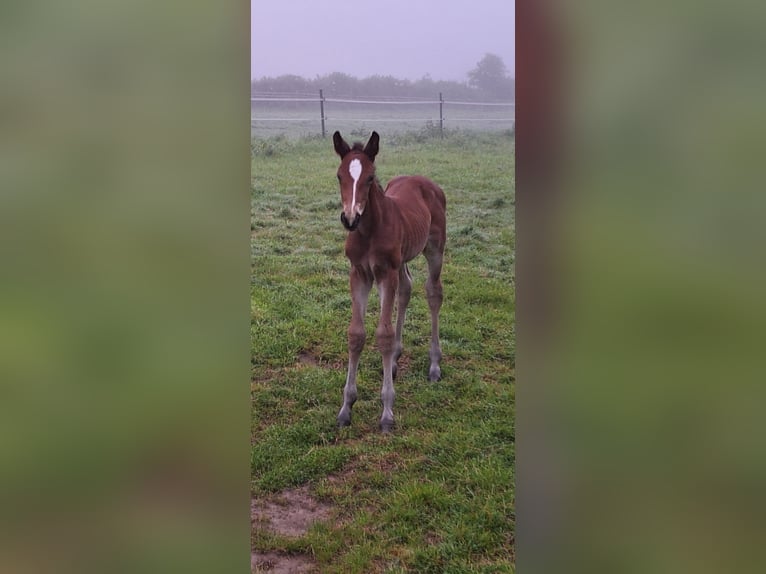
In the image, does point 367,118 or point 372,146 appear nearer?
point 372,146

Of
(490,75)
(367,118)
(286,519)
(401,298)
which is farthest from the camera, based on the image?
(367,118)

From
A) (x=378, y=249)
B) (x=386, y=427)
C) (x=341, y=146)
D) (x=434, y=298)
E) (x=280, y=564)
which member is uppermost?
(x=341, y=146)

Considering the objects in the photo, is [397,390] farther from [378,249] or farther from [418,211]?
[418,211]

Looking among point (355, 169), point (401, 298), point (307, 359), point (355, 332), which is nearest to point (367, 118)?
point (401, 298)

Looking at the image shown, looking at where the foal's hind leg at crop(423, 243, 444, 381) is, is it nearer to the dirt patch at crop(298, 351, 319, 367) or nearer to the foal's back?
the foal's back

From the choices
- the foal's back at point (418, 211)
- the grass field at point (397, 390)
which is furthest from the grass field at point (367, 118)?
the foal's back at point (418, 211)

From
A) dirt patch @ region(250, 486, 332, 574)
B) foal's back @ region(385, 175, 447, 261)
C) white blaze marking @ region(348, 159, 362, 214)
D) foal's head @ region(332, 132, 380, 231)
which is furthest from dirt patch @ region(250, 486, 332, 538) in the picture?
foal's back @ region(385, 175, 447, 261)

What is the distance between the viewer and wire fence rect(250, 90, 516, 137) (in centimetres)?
924

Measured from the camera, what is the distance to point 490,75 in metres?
7.49

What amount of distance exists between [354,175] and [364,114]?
7.55 meters

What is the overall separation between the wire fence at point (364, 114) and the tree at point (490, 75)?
0.70 metres
